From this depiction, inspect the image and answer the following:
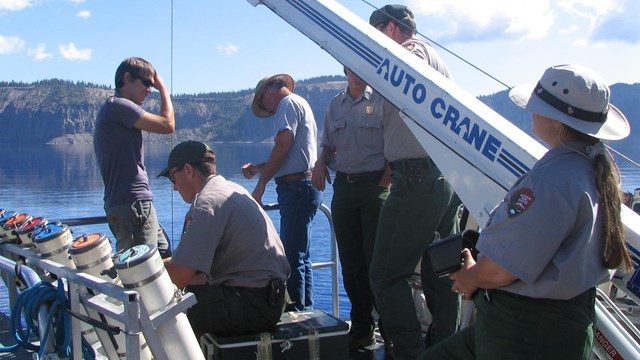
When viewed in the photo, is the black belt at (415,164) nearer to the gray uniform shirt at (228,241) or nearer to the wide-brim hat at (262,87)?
the gray uniform shirt at (228,241)

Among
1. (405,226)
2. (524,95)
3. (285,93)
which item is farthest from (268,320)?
(285,93)

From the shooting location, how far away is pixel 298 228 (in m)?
4.91

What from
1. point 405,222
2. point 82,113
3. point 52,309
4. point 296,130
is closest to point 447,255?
point 405,222

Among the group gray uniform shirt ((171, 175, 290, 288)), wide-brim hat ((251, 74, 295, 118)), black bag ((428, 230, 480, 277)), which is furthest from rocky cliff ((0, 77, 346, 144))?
black bag ((428, 230, 480, 277))

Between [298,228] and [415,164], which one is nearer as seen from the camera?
[415,164]

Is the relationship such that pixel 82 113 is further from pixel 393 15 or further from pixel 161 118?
pixel 393 15

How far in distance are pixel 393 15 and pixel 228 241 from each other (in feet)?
5.27

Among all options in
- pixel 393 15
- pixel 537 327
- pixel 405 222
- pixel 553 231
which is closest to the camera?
pixel 553 231

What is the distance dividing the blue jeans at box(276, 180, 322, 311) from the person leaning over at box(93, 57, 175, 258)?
35.5 inches

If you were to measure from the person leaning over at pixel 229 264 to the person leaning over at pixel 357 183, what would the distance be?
994mm

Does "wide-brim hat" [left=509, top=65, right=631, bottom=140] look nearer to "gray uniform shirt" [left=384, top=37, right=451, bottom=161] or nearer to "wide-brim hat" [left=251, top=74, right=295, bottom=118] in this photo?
"gray uniform shirt" [left=384, top=37, right=451, bottom=161]

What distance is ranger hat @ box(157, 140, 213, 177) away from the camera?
12.3 feet

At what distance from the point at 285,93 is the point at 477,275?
319 centimetres

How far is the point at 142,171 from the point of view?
15.5 feet
